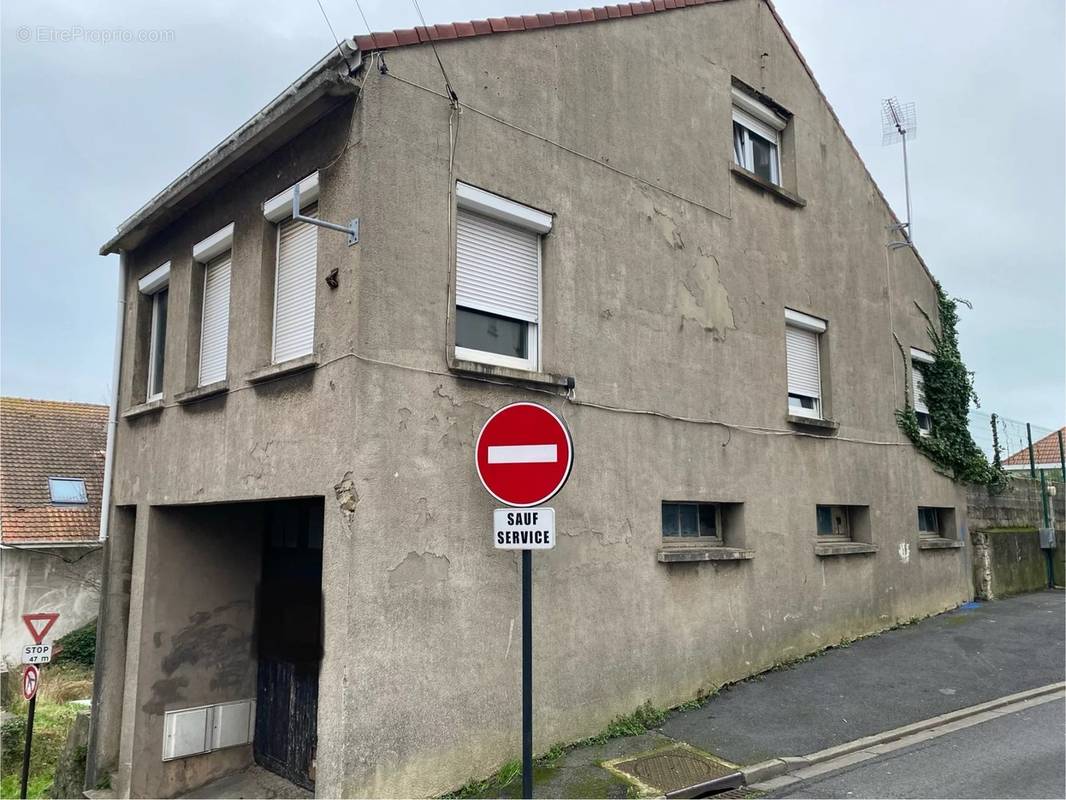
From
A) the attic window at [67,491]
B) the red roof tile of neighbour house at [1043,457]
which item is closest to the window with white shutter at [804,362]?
the red roof tile of neighbour house at [1043,457]

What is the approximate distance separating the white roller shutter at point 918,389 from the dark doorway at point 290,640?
10.0 m

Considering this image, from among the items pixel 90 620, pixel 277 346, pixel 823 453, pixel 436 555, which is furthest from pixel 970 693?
pixel 90 620

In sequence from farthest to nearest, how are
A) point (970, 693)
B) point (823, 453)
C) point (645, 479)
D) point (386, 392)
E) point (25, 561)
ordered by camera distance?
point (25, 561) < point (823, 453) < point (970, 693) < point (645, 479) < point (386, 392)

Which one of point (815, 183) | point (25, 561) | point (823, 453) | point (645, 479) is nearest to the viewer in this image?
point (645, 479)

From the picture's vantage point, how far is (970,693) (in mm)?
8648

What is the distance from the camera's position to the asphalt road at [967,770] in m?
5.96

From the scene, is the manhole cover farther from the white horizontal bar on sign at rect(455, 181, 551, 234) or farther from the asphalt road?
the white horizontal bar on sign at rect(455, 181, 551, 234)

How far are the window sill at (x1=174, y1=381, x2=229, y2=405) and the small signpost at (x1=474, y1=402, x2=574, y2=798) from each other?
3731 mm

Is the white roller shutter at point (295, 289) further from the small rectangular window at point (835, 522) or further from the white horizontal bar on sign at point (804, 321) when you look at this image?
the small rectangular window at point (835, 522)

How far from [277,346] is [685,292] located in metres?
4.44

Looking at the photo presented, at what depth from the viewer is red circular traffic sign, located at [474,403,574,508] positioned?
16.4 ft

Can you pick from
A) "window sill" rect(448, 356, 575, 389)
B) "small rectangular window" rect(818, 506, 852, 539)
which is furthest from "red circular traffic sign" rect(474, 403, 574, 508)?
"small rectangular window" rect(818, 506, 852, 539)

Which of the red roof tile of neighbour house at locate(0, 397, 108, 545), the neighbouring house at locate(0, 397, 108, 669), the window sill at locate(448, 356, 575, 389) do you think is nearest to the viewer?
the window sill at locate(448, 356, 575, 389)

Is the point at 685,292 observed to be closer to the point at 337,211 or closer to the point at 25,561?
the point at 337,211
